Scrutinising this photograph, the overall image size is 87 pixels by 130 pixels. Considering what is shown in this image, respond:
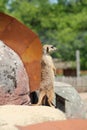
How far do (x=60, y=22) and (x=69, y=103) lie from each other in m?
27.4

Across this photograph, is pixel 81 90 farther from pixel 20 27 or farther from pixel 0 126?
pixel 0 126

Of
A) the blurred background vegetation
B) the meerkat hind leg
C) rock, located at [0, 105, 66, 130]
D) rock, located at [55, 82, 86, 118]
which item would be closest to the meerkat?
the meerkat hind leg

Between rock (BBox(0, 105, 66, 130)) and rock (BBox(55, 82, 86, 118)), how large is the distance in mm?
1686

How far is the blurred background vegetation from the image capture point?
1230 inches

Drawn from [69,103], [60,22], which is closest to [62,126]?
[69,103]

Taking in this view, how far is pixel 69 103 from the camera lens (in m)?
5.40

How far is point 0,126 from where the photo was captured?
3.08m

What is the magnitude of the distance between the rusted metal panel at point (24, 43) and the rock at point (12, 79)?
8cm

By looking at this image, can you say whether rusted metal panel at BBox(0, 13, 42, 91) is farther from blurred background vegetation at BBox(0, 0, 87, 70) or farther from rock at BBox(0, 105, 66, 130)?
blurred background vegetation at BBox(0, 0, 87, 70)

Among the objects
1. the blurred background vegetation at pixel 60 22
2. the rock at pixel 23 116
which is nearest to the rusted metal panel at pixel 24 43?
the rock at pixel 23 116

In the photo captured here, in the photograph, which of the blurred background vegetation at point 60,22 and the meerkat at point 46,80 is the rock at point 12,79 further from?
the blurred background vegetation at point 60,22

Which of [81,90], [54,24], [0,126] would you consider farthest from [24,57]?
[54,24]

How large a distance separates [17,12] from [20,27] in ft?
98.9

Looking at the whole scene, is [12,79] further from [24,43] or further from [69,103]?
[69,103]
